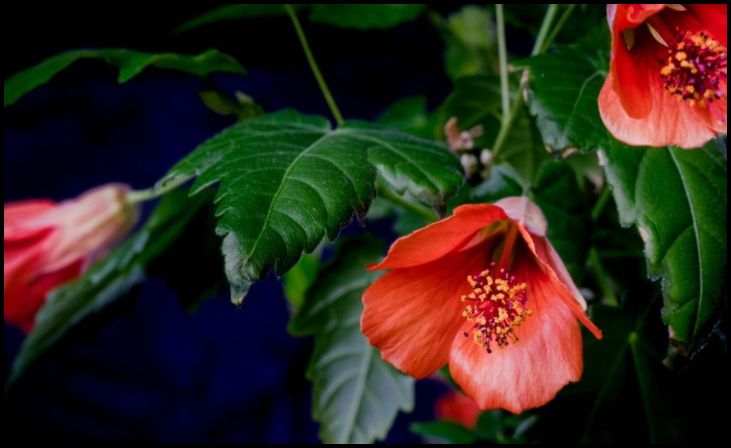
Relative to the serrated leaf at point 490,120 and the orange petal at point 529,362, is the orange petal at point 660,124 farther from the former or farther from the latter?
the serrated leaf at point 490,120

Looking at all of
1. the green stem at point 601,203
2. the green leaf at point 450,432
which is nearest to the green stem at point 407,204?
the green stem at point 601,203

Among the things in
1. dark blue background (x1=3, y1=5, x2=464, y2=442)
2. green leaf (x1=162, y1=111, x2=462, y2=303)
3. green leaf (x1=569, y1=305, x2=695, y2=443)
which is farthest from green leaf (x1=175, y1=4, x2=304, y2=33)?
dark blue background (x1=3, y1=5, x2=464, y2=442)

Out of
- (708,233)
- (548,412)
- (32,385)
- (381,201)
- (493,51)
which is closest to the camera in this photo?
(708,233)

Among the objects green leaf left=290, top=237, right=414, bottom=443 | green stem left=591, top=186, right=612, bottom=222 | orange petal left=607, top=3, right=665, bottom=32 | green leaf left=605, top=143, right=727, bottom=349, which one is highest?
orange petal left=607, top=3, right=665, bottom=32

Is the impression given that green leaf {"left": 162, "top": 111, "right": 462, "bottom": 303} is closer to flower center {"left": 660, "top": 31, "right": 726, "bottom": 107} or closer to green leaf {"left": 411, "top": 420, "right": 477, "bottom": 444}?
flower center {"left": 660, "top": 31, "right": 726, "bottom": 107}

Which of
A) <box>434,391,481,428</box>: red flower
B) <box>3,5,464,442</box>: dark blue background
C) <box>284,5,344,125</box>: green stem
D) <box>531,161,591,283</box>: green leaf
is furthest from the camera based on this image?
<box>3,5,464,442</box>: dark blue background

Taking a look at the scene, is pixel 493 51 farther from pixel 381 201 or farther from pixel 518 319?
pixel 518 319

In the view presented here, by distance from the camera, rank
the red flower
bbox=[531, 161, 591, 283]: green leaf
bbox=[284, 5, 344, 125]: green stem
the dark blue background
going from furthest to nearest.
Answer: the dark blue background < the red flower < bbox=[284, 5, 344, 125]: green stem < bbox=[531, 161, 591, 283]: green leaf

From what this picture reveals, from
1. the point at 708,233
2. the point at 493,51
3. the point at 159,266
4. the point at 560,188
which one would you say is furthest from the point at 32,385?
the point at 708,233
